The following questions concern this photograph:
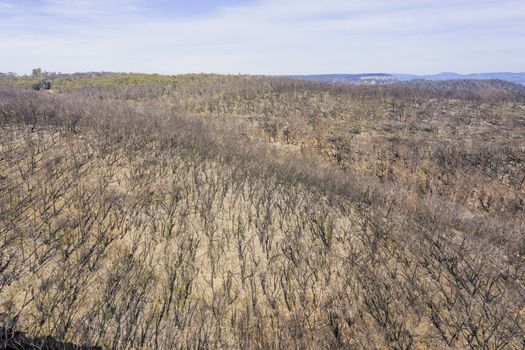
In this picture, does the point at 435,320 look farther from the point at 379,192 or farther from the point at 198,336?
the point at 379,192

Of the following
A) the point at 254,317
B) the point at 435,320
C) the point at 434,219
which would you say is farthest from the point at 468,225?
the point at 254,317

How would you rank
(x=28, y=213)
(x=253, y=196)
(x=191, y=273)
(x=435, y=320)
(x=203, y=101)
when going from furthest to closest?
(x=203, y=101)
(x=253, y=196)
(x=28, y=213)
(x=191, y=273)
(x=435, y=320)

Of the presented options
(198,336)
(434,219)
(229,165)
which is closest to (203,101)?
(229,165)

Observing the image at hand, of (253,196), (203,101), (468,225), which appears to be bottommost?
(468,225)

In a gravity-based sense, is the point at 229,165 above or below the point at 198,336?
above

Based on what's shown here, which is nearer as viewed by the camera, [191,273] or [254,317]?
[254,317]

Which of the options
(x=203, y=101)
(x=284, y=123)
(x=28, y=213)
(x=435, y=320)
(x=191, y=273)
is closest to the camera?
(x=435, y=320)
